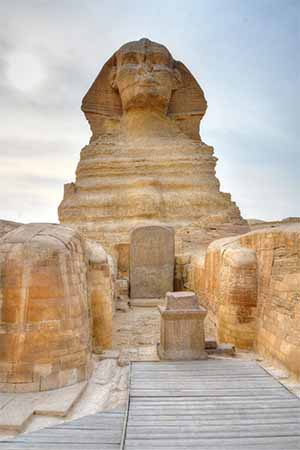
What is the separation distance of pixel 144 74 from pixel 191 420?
13.5 meters

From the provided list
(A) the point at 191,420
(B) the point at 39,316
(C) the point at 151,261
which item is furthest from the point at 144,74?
(A) the point at 191,420

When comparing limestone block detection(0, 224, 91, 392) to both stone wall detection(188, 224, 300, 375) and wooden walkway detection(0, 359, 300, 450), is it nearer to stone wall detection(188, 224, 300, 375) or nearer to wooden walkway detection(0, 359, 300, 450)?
wooden walkway detection(0, 359, 300, 450)

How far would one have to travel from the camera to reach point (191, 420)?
3.21 m

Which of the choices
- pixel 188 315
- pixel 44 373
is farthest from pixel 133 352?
pixel 44 373

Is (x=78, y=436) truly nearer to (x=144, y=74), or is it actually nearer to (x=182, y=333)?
(x=182, y=333)

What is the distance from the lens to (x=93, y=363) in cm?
452

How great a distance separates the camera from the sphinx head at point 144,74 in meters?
14.4

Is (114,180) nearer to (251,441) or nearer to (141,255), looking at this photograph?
(141,255)

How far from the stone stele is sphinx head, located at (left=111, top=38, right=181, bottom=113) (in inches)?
1.5

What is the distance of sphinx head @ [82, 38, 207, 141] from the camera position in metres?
14.4

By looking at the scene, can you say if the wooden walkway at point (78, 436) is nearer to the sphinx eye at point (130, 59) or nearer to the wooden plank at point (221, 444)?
the wooden plank at point (221, 444)

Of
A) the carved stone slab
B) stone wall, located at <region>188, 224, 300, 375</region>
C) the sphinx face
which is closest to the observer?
stone wall, located at <region>188, 224, 300, 375</region>

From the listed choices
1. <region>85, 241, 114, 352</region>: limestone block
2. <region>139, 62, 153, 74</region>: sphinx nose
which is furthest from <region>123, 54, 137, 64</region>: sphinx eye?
<region>85, 241, 114, 352</region>: limestone block

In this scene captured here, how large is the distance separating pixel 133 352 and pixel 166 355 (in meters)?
0.56
